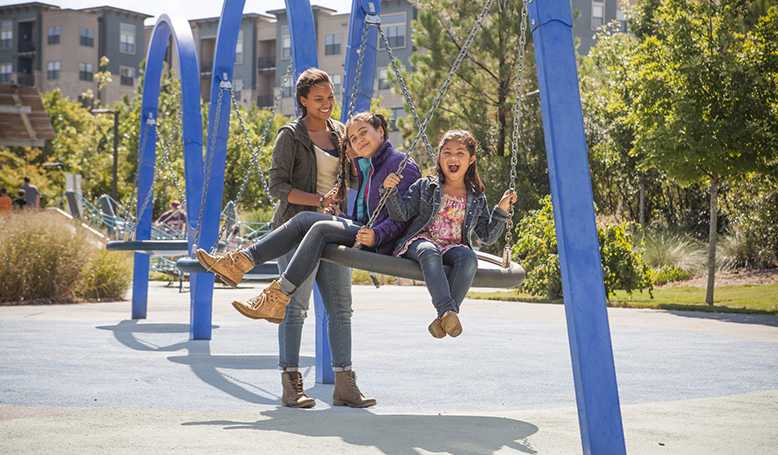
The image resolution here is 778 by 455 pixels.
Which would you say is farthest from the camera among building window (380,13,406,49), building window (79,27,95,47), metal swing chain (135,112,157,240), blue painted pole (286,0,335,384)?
building window (79,27,95,47)

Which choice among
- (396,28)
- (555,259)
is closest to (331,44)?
(396,28)

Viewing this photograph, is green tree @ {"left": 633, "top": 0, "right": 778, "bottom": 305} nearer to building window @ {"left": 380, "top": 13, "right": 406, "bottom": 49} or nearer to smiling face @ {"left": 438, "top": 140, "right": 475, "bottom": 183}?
smiling face @ {"left": 438, "top": 140, "right": 475, "bottom": 183}

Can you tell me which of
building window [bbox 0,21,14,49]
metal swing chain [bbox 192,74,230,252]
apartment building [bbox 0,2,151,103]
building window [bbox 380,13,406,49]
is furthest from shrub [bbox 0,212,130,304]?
building window [bbox 0,21,14,49]

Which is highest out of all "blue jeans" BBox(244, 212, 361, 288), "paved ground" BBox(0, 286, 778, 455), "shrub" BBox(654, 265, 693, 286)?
"blue jeans" BBox(244, 212, 361, 288)

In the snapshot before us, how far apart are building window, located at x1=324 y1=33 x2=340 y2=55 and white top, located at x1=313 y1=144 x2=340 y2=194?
6531 centimetres

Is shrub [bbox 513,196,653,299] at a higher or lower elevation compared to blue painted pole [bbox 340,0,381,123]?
lower

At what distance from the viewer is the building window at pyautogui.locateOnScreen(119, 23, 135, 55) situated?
8231 centimetres

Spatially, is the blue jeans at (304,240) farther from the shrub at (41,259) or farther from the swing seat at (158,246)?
the shrub at (41,259)

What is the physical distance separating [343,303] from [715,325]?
28.7 feet

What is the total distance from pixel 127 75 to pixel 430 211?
8019cm

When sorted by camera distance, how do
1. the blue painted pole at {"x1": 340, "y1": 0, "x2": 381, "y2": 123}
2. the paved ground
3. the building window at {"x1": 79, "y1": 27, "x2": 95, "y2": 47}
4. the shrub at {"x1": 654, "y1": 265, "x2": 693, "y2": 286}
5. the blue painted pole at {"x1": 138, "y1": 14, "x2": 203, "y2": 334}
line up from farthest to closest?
the building window at {"x1": 79, "y1": 27, "x2": 95, "y2": 47}
the shrub at {"x1": 654, "y1": 265, "x2": 693, "y2": 286}
the blue painted pole at {"x1": 138, "y1": 14, "x2": 203, "y2": 334}
the blue painted pole at {"x1": 340, "y1": 0, "x2": 381, "y2": 123}
the paved ground

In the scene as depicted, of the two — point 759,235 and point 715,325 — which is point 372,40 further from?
point 759,235

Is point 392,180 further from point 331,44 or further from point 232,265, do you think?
point 331,44

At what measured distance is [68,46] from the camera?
263ft
